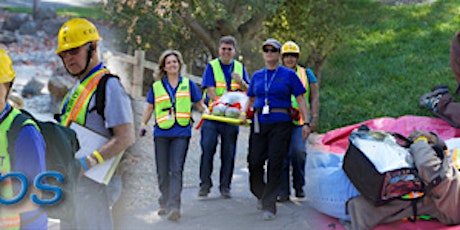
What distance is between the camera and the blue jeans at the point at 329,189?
3.37 m

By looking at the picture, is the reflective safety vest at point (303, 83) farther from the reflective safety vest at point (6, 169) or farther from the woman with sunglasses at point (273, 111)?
the reflective safety vest at point (6, 169)

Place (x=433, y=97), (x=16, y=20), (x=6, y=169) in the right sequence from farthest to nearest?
(x=433, y=97) < (x=16, y=20) < (x=6, y=169)

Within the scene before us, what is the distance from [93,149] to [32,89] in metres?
1.13

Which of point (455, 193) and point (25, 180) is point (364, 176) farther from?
point (25, 180)

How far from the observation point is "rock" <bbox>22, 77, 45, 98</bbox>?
237 centimetres

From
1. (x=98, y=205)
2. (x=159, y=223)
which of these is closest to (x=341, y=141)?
(x=159, y=223)

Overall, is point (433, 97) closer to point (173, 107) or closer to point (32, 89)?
point (173, 107)

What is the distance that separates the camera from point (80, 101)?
57.1 inches

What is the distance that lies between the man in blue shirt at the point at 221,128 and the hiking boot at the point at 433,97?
6.93 ft

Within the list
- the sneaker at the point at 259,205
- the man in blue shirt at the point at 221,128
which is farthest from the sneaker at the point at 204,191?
the sneaker at the point at 259,205

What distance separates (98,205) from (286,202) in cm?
224

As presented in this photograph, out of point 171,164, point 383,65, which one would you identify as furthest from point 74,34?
point 383,65

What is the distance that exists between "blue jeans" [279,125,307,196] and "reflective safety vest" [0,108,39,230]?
2396 millimetres

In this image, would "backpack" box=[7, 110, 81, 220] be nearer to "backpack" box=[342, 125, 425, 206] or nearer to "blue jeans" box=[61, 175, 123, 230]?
"blue jeans" box=[61, 175, 123, 230]
